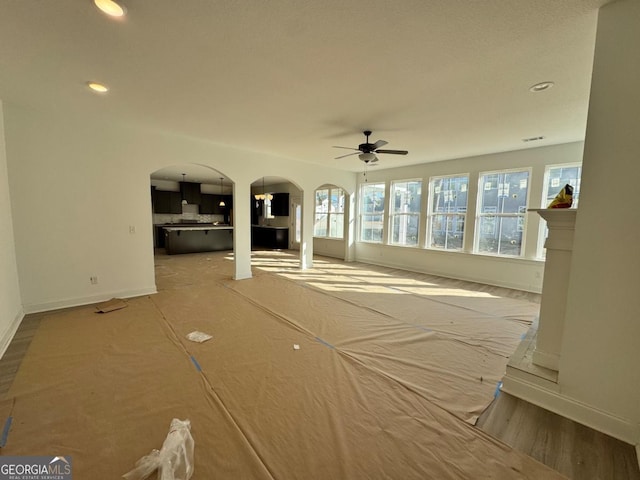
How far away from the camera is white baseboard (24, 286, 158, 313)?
3.63 metres

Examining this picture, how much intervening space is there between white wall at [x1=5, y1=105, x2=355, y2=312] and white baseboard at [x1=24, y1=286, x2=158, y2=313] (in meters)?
0.01

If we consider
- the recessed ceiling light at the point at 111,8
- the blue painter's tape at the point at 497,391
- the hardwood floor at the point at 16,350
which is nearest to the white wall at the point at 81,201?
the hardwood floor at the point at 16,350

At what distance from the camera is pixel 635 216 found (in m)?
1.63

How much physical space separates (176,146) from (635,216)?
18.2 ft

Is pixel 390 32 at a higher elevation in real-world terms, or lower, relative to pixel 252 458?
higher

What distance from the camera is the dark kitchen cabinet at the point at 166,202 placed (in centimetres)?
950

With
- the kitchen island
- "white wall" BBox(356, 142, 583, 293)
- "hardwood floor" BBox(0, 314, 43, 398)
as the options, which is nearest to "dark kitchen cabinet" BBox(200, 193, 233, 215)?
the kitchen island

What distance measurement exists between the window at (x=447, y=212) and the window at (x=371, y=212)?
151 cm

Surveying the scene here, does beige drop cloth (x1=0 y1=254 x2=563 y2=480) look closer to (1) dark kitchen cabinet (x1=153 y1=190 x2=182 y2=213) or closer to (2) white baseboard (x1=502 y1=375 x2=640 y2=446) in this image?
(2) white baseboard (x1=502 y1=375 x2=640 y2=446)

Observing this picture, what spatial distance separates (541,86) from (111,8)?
12.3 feet

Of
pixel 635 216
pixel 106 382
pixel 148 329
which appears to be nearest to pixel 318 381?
pixel 106 382

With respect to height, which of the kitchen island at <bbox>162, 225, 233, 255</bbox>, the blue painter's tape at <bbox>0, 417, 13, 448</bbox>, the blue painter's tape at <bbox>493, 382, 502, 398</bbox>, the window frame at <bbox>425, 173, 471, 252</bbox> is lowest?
the blue painter's tape at <bbox>493, 382, 502, 398</bbox>

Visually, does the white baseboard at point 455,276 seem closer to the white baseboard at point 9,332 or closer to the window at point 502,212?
the window at point 502,212

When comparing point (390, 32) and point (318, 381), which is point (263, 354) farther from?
point (390, 32)
